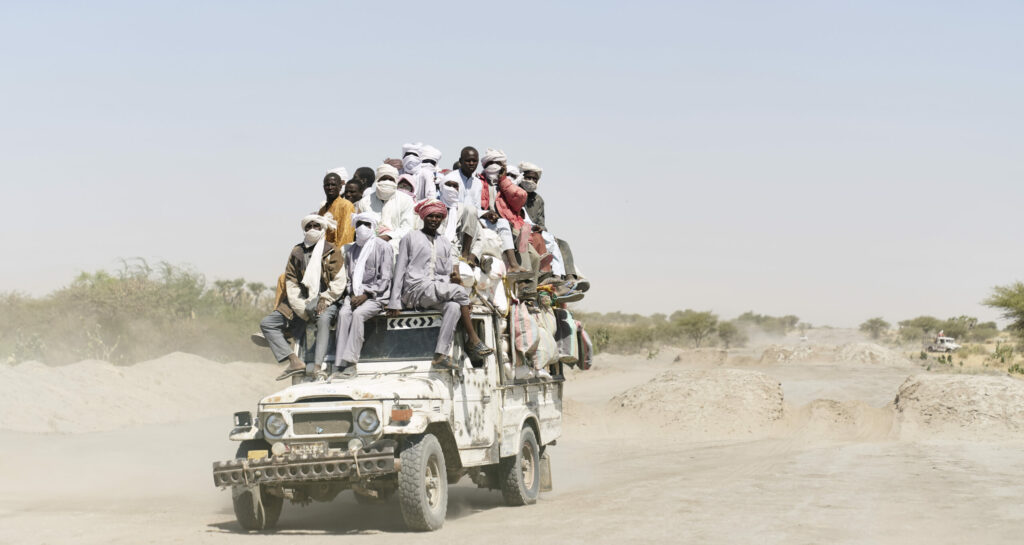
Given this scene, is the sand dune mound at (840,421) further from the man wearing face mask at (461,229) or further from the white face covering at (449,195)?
the man wearing face mask at (461,229)

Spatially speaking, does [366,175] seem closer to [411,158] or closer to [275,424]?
[411,158]

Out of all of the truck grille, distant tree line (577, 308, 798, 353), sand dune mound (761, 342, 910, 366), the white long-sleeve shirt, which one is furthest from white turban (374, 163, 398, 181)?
distant tree line (577, 308, 798, 353)

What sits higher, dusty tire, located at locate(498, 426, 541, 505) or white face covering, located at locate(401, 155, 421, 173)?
white face covering, located at locate(401, 155, 421, 173)

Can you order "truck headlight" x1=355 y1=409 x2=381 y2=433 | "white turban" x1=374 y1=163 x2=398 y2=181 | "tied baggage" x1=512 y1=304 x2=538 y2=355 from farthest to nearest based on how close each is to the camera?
"white turban" x1=374 y1=163 x2=398 y2=181 → "tied baggage" x1=512 y1=304 x2=538 y2=355 → "truck headlight" x1=355 y1=409 x2=381 y2=433

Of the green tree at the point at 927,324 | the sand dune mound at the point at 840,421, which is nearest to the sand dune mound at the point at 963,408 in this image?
the sand dune mound at the point at 840,421

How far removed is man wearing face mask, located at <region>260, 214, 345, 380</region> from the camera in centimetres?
1124

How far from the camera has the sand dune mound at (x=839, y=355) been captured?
45594 mm

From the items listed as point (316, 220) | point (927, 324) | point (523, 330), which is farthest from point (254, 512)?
point (927, 324)

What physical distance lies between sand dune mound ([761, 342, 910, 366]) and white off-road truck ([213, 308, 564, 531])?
117 ft

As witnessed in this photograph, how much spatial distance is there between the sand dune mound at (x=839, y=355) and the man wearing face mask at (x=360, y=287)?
118ft

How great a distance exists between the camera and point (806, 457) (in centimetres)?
1908

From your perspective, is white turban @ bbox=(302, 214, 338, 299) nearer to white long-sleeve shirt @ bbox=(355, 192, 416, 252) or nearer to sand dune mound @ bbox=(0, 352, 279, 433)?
white long-sleeve shirt @ bbox=(355, 192, 416, 252)

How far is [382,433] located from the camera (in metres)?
9.70

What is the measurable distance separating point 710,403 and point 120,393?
14.9m
